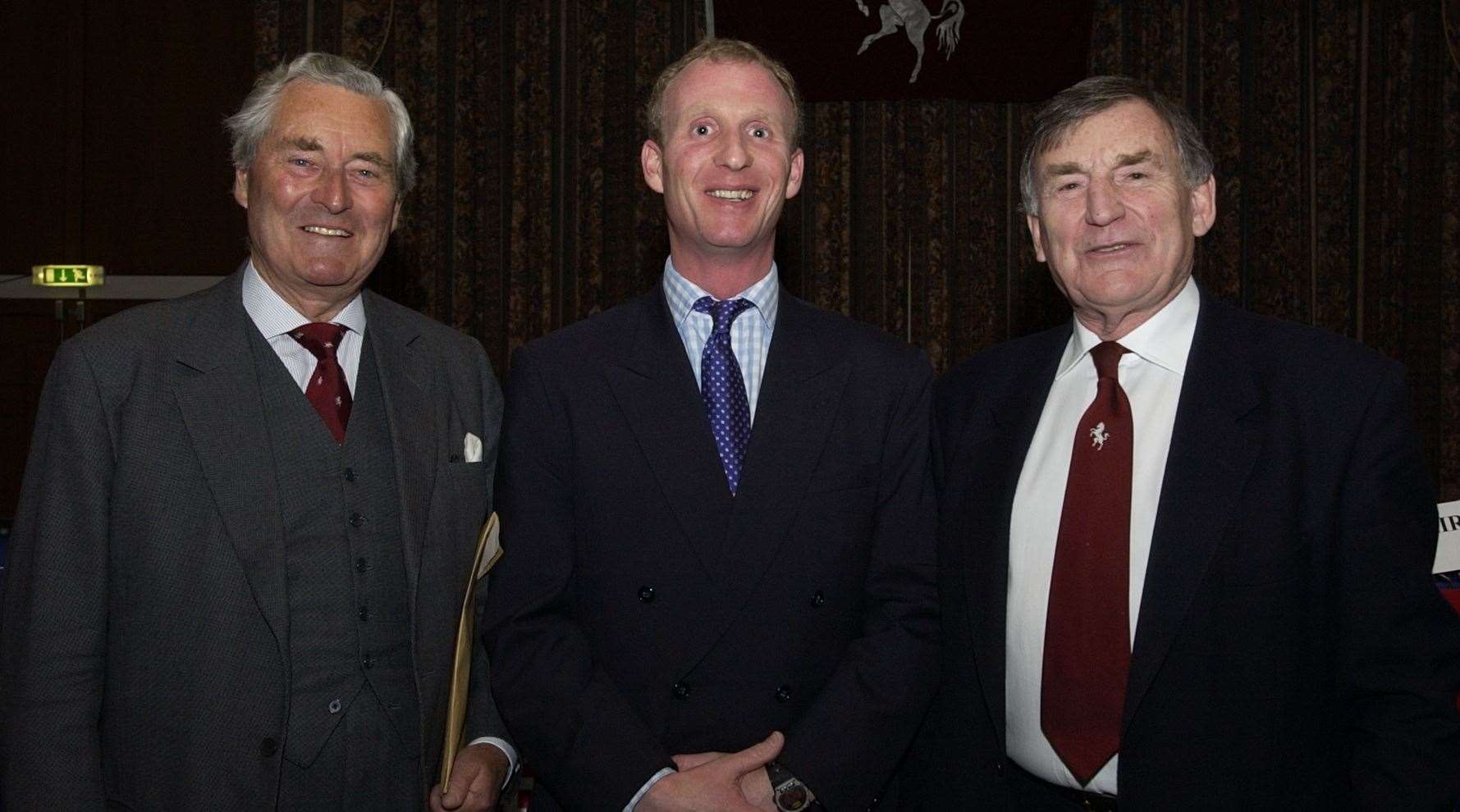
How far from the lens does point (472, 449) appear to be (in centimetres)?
205

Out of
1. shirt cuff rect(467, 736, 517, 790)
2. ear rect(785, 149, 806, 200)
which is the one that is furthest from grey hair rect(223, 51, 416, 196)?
shirt cuff rect(467, 736, 517, 790)

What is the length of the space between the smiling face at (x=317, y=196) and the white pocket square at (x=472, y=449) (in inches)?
12.9

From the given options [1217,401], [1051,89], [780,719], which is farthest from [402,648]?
[1051,89]

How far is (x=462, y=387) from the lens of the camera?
2109mm

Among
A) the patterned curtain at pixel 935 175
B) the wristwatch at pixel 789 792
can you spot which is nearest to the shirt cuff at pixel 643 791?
the wristwatch at pixel 789 792

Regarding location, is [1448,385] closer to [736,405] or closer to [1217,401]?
[1217,401]

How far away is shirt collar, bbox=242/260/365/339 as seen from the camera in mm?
1926

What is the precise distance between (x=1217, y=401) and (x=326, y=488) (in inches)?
A: 55.0

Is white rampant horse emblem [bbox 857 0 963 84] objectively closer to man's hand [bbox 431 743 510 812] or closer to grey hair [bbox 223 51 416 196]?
grey hair [bbox 223 51 416 196]

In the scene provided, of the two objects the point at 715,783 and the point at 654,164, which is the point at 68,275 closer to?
the point at 654,164

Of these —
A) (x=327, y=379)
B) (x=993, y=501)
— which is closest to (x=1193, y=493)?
(x=993, y=501)

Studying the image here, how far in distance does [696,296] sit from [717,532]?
1.35 feet

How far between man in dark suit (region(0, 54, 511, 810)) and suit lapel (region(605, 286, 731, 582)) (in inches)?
16.9

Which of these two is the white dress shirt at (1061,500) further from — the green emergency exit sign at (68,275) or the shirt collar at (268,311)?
the green emergency exit sign at (68,275)
